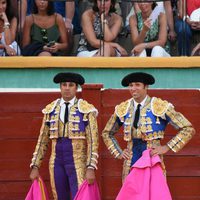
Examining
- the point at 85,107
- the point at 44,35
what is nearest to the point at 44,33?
the point at 44,35

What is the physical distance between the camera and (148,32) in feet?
34.8

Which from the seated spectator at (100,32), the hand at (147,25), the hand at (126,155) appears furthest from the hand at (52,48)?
the hand at (126,155)

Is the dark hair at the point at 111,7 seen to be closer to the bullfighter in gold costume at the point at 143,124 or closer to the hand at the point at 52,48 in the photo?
the hand at the point at 52,48

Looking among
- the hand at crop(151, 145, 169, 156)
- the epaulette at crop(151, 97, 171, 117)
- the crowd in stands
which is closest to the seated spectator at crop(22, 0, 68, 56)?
the crowd in stands

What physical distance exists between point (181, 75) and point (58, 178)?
5.38 ft

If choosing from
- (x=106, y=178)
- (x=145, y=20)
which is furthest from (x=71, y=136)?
(x=145, y=20)

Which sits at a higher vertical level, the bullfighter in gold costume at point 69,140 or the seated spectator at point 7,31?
the seated spectator at point 7,31

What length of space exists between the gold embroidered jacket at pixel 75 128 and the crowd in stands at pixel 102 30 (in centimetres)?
123

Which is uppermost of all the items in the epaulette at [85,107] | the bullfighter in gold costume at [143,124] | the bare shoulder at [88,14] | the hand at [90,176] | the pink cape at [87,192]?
the bare shoulder at [88,14]

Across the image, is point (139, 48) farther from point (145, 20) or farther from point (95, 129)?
point (95, 129)

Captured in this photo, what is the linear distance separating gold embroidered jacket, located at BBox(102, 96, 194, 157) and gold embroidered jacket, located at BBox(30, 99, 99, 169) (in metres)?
0.11

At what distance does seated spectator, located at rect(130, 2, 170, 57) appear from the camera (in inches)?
415

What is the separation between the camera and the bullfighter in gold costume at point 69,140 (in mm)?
9281

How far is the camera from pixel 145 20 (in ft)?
34.9
